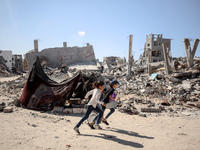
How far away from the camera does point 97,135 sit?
12.8ft

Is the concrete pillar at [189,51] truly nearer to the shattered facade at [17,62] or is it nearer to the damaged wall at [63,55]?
the damaged wall at [63,55]

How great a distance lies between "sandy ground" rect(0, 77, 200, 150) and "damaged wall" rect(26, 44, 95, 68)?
8.77 metres

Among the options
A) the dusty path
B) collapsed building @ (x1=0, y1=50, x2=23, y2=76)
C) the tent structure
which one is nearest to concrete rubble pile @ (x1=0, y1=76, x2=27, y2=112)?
the tent structure

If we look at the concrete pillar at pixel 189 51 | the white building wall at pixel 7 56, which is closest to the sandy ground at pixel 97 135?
the concrete pillar at pixel 189 51

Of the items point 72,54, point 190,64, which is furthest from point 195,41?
point 72,54

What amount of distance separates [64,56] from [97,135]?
444 inches

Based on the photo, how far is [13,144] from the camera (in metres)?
3.12

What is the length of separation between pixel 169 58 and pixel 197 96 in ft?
17.2

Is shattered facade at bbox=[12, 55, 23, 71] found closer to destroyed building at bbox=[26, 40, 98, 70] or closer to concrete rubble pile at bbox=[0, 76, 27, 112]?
destroyed building at bbox=[26, 40, 98, 70]

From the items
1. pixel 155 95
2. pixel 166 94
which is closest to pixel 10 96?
pixel 155 95

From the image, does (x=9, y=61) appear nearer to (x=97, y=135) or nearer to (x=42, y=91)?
(x=42, y=91)

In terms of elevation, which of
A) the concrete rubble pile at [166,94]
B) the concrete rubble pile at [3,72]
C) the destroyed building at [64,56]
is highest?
the destroyed building at [64,56]

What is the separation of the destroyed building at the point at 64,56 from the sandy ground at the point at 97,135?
8643 millimetres

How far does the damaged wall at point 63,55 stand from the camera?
13.4 m
